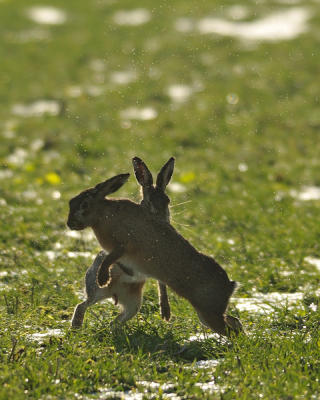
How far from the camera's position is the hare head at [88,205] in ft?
17.5

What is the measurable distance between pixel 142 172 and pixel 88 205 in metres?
0.86

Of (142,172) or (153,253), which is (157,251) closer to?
(153,253)

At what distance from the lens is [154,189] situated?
241 inches

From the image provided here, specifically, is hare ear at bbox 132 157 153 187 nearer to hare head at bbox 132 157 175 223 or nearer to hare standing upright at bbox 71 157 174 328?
hare head at bbox 132 157 175 223

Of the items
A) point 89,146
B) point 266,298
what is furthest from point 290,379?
point 89,146

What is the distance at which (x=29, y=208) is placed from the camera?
27.7ft

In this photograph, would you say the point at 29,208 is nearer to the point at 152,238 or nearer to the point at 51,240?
the point at 51,240

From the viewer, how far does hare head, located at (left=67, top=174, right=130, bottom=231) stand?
5.34 metres

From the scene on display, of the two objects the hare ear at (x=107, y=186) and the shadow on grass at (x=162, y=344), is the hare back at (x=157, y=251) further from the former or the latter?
the shadow on grass at (x=162, y=344)

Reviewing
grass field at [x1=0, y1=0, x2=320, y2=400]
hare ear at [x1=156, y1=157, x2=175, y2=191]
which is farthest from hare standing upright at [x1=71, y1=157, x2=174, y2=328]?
hare ear at [x1=156, y1=157, x2=175, y2=191]

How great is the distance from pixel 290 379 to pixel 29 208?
16.5 ft

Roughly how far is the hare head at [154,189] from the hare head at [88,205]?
24.4 inches

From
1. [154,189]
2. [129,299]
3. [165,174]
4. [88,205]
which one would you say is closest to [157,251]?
[129,299]

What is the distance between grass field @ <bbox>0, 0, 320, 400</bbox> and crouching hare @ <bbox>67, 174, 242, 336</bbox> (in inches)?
9.8
